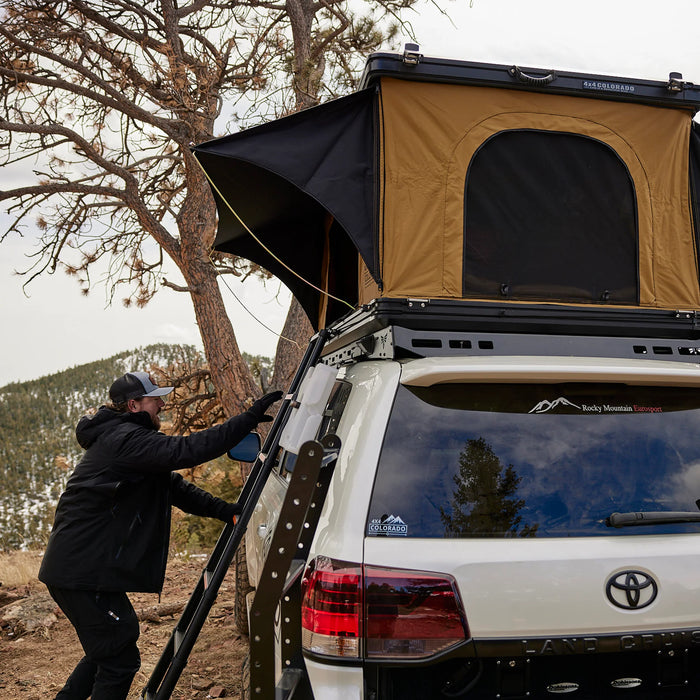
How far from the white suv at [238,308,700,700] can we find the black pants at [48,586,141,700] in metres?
1.29

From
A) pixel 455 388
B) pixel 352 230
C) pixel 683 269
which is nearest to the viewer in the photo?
pixel 455 388

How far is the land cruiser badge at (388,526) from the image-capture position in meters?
2.18

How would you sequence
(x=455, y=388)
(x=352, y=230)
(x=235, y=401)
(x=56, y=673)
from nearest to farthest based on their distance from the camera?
(x=455, y=388)
(x=352, y=230)
(x=56, y=673)
(x=235, y=401)

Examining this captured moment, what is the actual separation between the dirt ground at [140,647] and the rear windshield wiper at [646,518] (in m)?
3.48

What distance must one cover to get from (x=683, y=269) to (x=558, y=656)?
2233mm

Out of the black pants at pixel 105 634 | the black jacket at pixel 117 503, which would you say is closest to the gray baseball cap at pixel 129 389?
the black jacket at pixel 117 503

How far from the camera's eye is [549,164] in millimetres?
3465

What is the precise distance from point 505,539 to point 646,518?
1.63ft

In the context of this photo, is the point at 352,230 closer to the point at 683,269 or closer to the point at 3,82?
the point at 683,269

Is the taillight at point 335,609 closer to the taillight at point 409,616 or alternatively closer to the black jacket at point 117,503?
the taillight at point 409,616

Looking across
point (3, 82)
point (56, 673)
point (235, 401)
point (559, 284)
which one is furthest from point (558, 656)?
point (3, 82)

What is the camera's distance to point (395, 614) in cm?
211

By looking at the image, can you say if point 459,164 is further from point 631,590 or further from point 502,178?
point 631,590

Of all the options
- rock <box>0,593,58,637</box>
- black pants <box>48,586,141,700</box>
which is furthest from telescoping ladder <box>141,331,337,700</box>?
rock <box>0,593,58,637</box>
